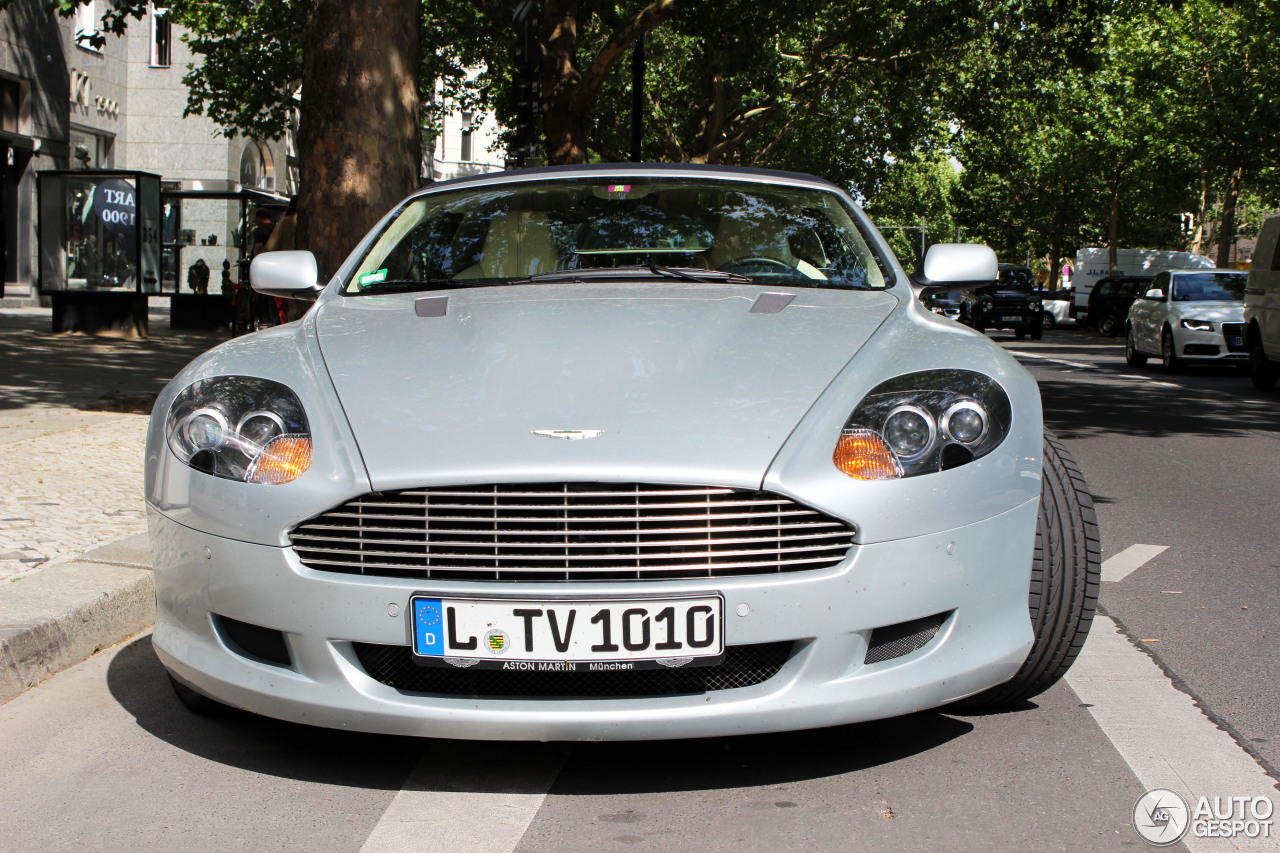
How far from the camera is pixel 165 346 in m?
16.8

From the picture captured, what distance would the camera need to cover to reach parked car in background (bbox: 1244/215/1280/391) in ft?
51.0

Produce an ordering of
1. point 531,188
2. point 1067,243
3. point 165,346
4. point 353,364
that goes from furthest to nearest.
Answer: point 1067,243, point 165,346, point 531,188, point 353,364

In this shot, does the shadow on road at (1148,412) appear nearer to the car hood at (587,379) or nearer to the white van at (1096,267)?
the car hood at (587,379)

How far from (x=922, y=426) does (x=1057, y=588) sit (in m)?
0.61

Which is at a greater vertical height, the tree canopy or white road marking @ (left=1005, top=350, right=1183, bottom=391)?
the tree canopy

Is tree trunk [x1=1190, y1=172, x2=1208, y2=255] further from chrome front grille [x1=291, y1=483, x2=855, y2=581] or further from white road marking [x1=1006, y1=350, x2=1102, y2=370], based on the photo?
chrome front grille [x1=291, y1=483, x2=855, y2=581]

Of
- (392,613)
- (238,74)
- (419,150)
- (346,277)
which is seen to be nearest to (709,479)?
(392,613)

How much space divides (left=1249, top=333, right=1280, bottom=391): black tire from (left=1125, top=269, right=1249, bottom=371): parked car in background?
2.21 metres

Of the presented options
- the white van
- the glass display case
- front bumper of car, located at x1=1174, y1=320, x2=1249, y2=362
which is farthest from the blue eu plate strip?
the white van

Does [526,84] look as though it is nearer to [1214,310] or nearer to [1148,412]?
[1148,412]

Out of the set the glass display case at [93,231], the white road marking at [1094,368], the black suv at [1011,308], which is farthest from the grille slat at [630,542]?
the black suv at [1011,308]

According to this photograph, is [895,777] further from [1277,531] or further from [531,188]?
[1277,531]

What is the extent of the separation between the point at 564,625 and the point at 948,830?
855mm

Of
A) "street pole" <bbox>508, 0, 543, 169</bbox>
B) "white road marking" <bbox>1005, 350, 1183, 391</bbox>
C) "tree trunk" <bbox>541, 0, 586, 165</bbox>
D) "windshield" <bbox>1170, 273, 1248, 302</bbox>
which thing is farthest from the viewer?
"windshield" <bbox>1170, 273, 1248, 302</bbox>
